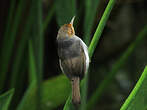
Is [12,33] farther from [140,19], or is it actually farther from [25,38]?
[140,19]

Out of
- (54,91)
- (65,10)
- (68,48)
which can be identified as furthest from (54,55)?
(68,48)

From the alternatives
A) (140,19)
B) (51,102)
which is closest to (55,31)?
(51,102)

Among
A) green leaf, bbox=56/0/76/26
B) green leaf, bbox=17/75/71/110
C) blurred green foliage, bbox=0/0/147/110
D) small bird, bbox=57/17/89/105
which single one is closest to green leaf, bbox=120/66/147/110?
blurred green foliage, bbox=0/0/147/110

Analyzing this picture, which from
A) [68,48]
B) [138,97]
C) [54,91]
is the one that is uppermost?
[68,48]

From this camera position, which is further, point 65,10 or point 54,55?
point 54,55

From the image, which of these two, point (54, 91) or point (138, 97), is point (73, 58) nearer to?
point (138, 97)

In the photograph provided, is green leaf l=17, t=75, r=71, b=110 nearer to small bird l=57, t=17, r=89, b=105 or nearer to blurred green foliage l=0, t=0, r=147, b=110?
blurred green foliage l=0, t=0, r=147, b=110

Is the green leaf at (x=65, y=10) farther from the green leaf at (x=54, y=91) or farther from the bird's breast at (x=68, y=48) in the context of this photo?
the green leaf at (x=54, y=91)

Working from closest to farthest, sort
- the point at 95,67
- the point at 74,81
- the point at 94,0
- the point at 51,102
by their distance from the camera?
the point at 74,81, the point at 94,0, the point at 51,102, the point at 95,67
